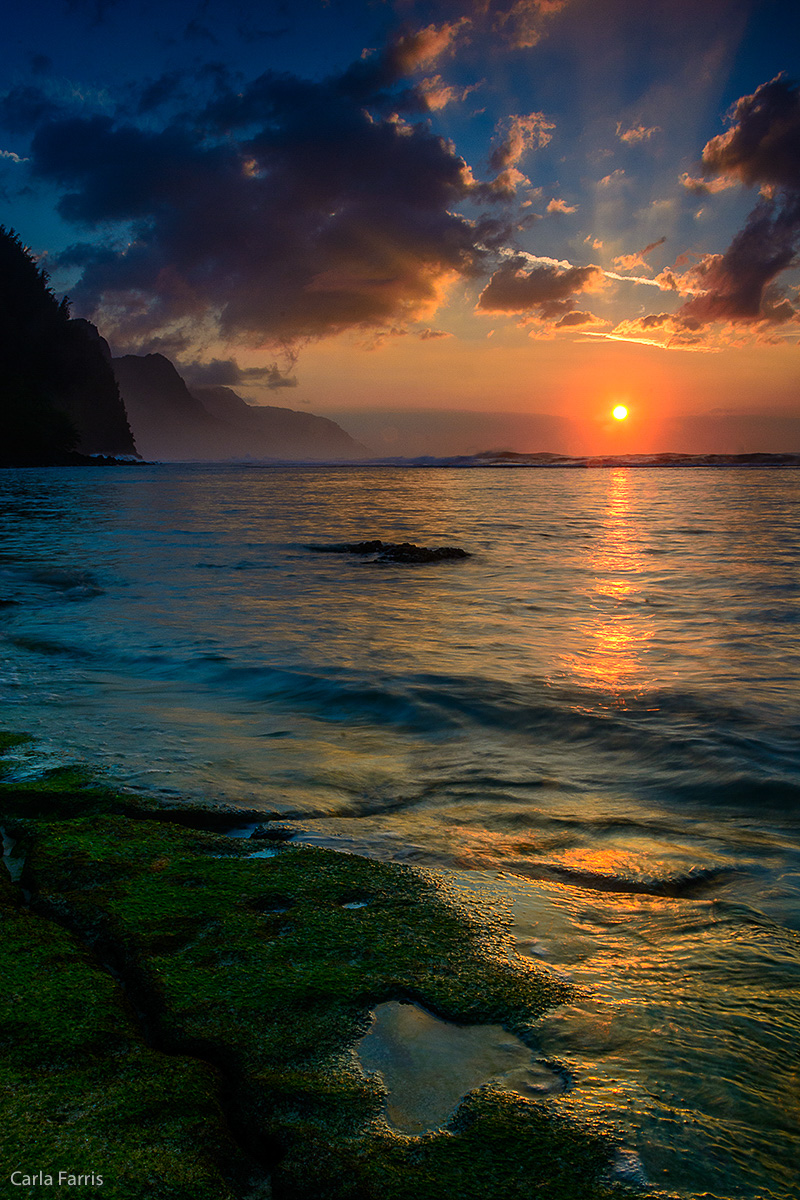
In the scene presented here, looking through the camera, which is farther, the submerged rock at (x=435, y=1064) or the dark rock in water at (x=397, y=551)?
the dark rock in water at (x=397, y=551)

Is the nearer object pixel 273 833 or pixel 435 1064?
pixel 435 1064

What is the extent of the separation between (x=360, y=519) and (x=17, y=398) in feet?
240

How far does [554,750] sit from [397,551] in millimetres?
10662

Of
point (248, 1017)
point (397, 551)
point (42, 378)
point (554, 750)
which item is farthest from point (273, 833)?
point (42, 378)

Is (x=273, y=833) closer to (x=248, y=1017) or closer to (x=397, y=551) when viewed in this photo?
(x=248, y=1017)

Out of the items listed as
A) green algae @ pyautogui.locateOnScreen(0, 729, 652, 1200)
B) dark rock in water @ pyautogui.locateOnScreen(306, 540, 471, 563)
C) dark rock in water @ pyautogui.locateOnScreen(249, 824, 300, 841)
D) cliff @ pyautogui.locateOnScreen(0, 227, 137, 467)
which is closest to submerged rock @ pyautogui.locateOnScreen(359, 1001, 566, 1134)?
green algae @ pyautogui.locateOnScreen(0, 729, 652, 1200)

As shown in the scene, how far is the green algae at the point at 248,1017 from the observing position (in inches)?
59.2

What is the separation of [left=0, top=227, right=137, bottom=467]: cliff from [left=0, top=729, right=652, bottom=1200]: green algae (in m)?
89.8

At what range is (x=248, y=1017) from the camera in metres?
1.95

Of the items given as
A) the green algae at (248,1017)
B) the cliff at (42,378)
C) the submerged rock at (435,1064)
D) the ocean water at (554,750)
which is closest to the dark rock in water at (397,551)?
the ocean water at (554,750)

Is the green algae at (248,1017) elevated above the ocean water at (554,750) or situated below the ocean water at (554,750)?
above

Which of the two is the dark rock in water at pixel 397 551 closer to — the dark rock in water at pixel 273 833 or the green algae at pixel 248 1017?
the dark rock in water at pixel 273 833

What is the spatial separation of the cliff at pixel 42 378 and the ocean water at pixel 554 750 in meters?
79.3

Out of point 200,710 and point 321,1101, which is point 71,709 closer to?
point 200,710
